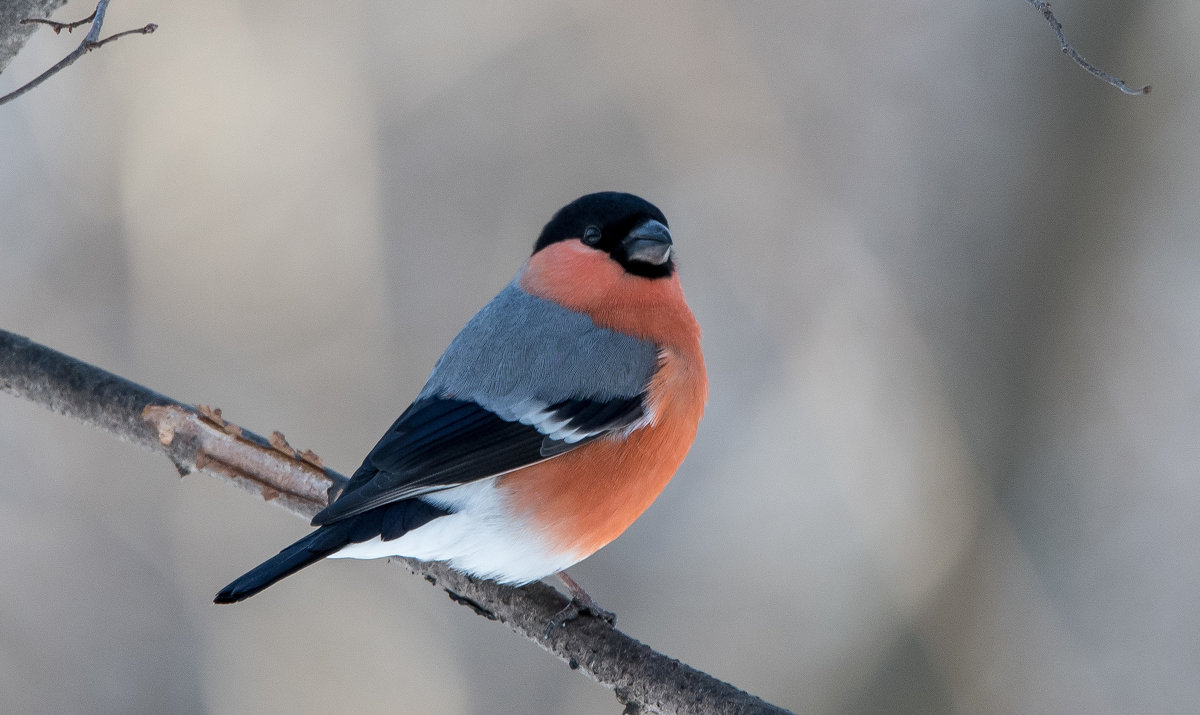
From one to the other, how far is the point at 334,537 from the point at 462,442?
46cm

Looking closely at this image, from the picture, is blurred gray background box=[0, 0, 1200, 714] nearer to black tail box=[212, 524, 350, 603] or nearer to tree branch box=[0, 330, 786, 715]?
tree branch box=[0, 330, 786, 715]

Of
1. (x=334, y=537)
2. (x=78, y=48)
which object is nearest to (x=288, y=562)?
(x=334, y=537)

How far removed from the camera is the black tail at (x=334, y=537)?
224 cm

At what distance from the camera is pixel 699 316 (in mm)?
6051

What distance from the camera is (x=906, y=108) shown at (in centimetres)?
571

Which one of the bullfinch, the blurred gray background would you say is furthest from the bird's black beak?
the blurred gray background

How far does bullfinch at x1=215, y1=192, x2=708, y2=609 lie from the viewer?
8.61 ft

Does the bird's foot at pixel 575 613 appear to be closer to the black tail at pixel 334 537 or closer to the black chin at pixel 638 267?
the black tail at pixel 334 537

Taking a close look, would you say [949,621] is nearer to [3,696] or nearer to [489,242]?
[489,242]

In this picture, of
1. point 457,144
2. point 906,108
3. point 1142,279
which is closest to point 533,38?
point 457,144

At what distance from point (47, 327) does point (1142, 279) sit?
6059mm

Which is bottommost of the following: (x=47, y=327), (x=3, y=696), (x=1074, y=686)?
(x=3, y=696)

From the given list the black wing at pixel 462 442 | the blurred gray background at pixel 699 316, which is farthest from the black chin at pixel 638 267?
the blurred gray background at pixel 699 316

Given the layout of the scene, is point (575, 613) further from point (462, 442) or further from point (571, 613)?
point (462, 442)
